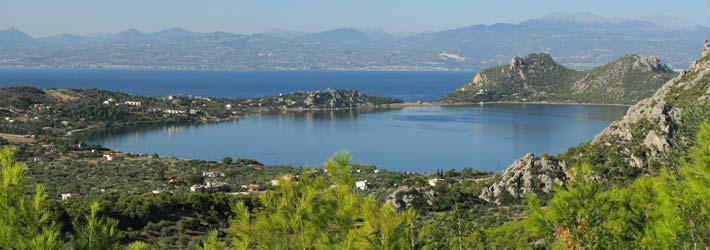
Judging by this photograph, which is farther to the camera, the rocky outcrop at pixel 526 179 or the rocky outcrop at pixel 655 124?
the rocky outcrop at pixel 655 124

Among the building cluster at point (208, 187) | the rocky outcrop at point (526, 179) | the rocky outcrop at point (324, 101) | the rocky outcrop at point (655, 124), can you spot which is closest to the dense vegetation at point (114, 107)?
the rocky outcrop at point (324, 101)

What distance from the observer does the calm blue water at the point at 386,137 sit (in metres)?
72.0

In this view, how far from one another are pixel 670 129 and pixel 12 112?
7575cm

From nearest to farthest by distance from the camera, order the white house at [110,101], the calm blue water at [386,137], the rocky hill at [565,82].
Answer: the calm blue water at [386,137] → the white house at [110,101] → the rocky hill at [565,82]

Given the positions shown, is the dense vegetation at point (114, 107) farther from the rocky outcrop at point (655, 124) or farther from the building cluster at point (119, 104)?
the rocky outcrop at point (655, 124)

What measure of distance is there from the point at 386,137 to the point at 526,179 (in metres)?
49.6

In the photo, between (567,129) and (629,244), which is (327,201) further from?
(567,129)

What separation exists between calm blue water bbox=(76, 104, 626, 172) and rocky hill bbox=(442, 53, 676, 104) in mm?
14780

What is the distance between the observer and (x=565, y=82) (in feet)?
506

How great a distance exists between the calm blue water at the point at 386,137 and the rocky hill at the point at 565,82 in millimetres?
14780

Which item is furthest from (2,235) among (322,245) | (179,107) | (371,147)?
(179,107)

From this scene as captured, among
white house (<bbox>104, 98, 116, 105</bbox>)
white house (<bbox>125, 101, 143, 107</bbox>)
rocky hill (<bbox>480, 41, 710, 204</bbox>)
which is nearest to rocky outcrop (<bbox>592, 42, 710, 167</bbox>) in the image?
rocky hill (<bbox>480, 41, 710, 204</bbox>)

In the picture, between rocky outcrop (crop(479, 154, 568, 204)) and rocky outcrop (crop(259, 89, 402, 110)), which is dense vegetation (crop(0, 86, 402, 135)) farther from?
rocky outcrop (crop(479, 154, 568, 204))

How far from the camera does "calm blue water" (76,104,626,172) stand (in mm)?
72000
